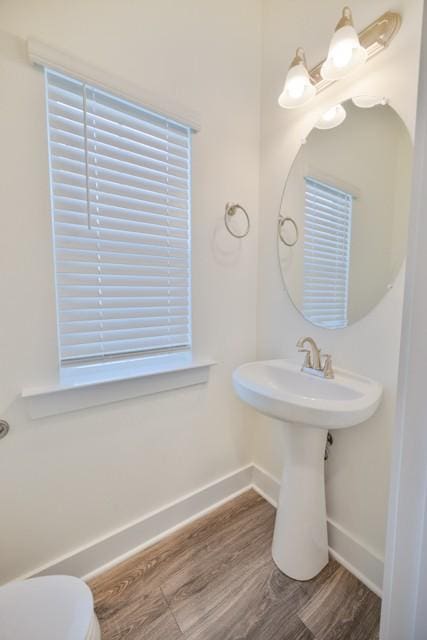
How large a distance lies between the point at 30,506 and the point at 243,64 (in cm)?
219

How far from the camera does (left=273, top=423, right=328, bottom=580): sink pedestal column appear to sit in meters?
1.11

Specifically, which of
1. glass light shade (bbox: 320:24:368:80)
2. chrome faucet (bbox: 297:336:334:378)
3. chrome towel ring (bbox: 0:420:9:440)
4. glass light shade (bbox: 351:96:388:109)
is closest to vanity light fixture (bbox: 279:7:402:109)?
glass light shade (bbox: 320:24:368:80)

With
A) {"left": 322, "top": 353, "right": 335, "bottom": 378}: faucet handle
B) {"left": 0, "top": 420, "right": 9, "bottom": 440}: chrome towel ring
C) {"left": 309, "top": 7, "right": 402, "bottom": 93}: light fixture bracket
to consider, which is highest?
{"left": 309, "top": 7, "right": 402, "bottom": 93}: light fixture bracket

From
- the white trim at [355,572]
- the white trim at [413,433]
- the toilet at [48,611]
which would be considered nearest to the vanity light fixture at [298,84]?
the white trim at [413,433]

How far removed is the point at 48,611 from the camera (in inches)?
27.4

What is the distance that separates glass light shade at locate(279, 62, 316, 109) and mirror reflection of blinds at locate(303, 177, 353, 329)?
1.01 feet

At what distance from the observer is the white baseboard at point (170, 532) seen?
109 centimetres

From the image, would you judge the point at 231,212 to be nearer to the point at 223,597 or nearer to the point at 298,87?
the point at 298,87

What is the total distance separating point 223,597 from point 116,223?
5.10 ft

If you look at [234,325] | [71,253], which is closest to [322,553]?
[234,325]

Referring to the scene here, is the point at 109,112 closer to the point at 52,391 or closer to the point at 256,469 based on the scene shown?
the point at 52,391

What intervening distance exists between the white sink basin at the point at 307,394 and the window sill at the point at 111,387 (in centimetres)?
26

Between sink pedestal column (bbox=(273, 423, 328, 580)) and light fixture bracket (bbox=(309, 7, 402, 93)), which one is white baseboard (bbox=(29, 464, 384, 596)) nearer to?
sink pedestal column (bbox=(273, 423, 328, 580))

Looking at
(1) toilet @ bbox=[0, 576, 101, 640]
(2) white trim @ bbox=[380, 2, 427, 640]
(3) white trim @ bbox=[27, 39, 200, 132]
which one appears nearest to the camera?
(2) white trim @ bbox=[380, 2, 427, 640]
